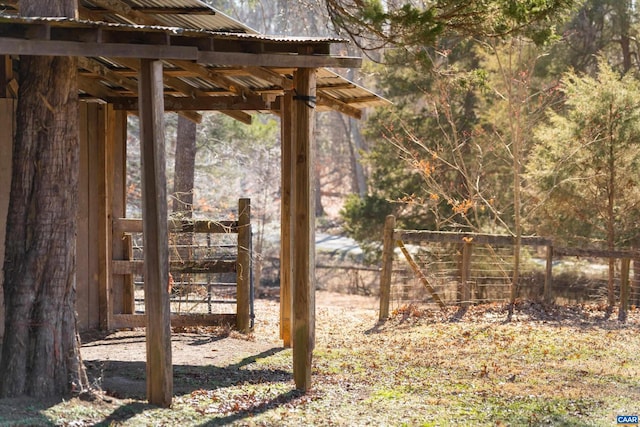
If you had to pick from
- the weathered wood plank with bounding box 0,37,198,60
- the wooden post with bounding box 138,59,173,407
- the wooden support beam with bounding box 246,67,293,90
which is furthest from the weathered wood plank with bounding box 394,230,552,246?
the weathered wood plank with bounding box 0,37,198,60

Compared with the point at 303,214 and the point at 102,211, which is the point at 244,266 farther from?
the point at 303,214

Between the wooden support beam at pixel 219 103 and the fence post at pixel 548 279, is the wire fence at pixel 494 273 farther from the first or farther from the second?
the wooden support beam at pixel 219 103

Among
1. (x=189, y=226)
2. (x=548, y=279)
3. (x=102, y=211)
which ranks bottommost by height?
(x=548, y=279)

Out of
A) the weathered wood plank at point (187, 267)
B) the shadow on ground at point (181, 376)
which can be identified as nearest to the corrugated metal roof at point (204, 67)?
the weathered wood plank at point (187, 267)

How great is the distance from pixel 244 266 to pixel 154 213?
13.8 ft

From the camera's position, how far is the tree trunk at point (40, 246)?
652 cm

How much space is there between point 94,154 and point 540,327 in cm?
650

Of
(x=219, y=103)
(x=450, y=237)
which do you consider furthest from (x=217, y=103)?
(x=450, y=237)

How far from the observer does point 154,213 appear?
650 cm

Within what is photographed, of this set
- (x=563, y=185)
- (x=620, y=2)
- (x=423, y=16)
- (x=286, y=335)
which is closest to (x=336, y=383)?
(x=286, y=335)

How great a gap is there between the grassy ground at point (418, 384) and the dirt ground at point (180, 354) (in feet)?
0.24

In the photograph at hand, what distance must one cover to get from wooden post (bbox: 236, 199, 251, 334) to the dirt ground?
22cm

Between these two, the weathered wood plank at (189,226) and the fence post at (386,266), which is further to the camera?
the fence post at (386,266)

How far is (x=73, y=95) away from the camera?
22.2ft
